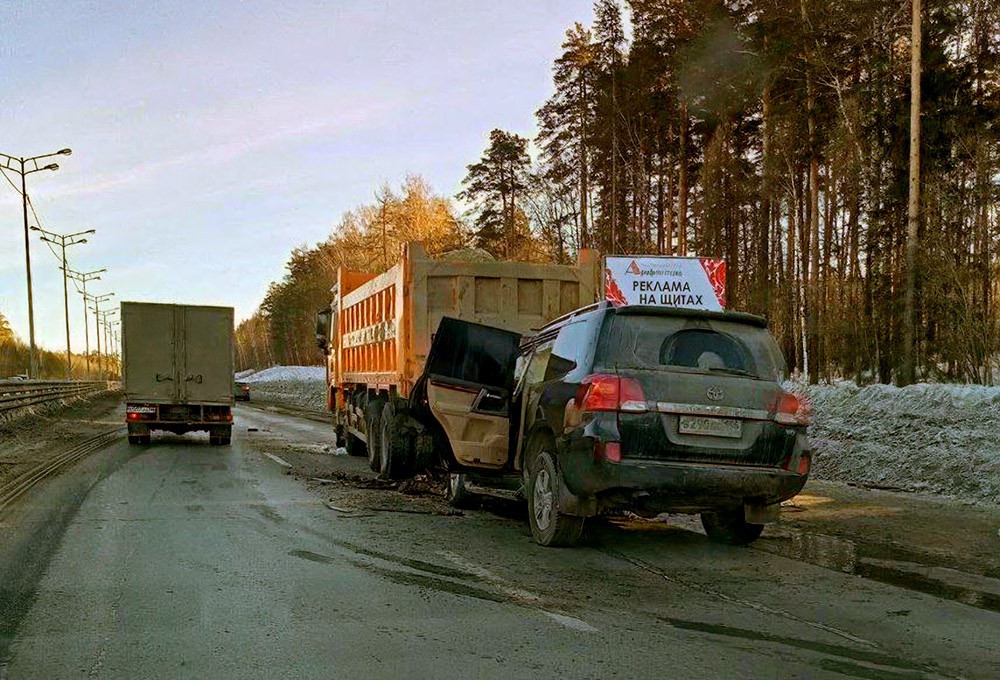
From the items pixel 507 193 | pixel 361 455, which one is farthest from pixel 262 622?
pixel 507 193

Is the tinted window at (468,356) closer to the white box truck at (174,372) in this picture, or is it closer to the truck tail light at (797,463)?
the truck tail light at (797,463)

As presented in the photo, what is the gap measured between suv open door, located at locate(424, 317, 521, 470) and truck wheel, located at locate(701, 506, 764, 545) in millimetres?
2174

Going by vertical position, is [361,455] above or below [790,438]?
below

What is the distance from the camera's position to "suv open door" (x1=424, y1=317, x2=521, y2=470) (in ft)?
28.8

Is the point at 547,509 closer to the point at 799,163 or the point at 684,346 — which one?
the point at 684,346

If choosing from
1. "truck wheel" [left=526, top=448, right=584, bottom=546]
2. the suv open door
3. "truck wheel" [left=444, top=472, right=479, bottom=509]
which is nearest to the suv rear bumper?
"truck wheel" [left=526, top=448, right=584, bottom=546]

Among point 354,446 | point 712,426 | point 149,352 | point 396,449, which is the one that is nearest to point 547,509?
point 712,426

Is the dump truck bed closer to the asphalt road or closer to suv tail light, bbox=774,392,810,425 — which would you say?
the asphalt road

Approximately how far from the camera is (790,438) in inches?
260

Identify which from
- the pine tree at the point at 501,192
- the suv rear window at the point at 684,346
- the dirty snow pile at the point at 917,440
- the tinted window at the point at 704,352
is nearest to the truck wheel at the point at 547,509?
the suv rear window at the point at 684,346

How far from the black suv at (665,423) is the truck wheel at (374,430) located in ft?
18.3

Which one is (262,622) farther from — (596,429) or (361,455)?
(361,455)

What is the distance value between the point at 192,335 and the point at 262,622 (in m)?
15.2

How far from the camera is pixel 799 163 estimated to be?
1166 inches
